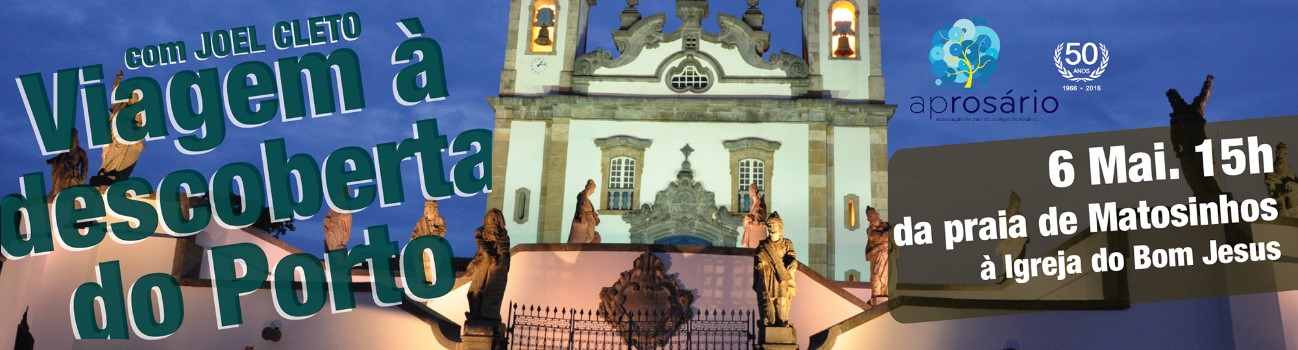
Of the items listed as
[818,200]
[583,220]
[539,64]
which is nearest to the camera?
[583,220]

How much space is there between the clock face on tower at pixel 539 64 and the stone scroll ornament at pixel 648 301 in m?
13.2

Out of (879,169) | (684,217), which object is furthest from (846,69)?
(684,217)

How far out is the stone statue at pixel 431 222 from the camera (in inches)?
617

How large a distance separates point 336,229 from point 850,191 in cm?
1274

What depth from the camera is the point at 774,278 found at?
12703mm

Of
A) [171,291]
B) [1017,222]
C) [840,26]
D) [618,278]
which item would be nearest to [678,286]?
[618,278]

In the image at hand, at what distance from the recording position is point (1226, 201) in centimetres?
1202

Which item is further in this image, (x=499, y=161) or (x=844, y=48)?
(x=844, y=48)

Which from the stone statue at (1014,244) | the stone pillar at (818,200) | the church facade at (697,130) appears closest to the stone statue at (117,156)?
the church facade at (697,130)

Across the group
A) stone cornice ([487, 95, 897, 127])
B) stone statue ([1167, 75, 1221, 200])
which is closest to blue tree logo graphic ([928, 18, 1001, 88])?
stone cornice ([487, 95, 897, 127])

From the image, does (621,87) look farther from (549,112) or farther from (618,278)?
(618,278)

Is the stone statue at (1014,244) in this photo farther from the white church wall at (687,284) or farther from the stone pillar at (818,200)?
the stone pillar at (818,200)

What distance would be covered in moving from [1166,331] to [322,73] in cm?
1030

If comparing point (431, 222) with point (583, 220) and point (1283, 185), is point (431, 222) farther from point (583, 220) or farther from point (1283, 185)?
point (1283, 185)
